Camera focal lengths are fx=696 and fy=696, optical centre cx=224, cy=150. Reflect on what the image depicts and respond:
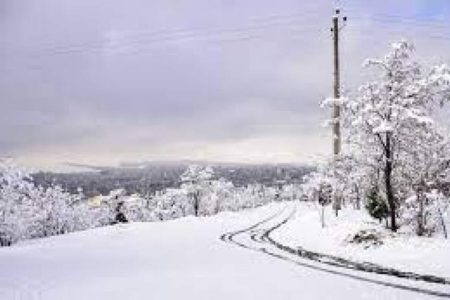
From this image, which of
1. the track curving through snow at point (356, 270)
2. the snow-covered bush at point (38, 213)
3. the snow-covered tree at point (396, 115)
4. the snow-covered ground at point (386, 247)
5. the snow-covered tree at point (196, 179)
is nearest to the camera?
the track curving through snow at point (356, 270)

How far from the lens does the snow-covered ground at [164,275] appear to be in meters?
17.4

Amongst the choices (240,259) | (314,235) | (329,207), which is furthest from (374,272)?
(329,207)

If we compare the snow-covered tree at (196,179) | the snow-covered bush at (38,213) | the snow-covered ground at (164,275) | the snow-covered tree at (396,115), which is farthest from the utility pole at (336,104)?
the snow-covered tree at (196,179)

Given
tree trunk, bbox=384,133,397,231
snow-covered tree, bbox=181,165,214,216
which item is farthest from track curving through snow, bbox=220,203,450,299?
snow-covered tree, bbox=181,165,214,216

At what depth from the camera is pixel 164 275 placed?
858 inches

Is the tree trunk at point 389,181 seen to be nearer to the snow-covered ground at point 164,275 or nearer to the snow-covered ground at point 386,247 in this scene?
the snow-covered ground at point 386,247

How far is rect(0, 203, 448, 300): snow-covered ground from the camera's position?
1739 centimetres

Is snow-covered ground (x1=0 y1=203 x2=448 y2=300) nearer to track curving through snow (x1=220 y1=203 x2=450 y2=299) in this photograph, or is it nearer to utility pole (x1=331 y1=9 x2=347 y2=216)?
track curving through snow (x1=220 y1=203 x2=450 y2=299)

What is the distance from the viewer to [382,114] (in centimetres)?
2880

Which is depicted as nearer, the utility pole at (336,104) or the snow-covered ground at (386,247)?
the snow-covered ground at (386,247)

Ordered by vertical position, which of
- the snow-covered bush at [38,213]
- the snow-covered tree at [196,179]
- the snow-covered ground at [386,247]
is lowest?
the snow-covered bush at [38,213]

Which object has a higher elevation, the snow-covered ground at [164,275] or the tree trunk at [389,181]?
the tree trunk at [389,181]

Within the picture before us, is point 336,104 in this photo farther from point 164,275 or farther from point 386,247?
point 164,275

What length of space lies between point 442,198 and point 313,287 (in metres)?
11.0
